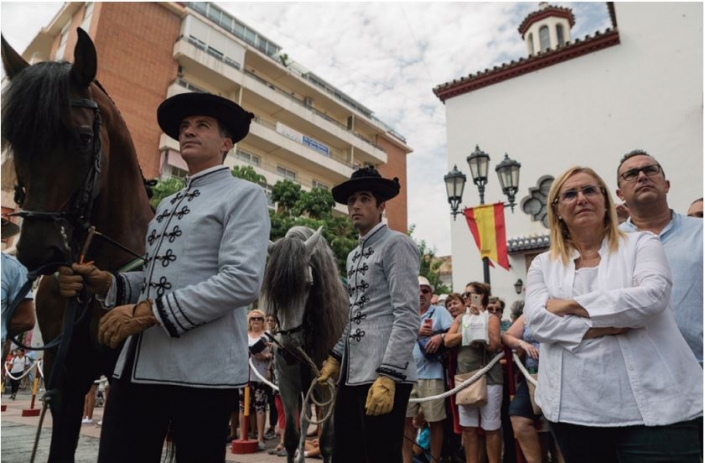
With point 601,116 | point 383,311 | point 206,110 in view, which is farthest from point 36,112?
point 601,116

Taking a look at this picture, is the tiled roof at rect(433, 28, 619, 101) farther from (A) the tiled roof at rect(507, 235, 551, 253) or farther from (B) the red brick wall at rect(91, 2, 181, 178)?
(B) the red brick wall at rect(91, 2, 181, 178)

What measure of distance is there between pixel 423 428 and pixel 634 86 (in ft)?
51.1

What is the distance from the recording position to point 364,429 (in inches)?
103

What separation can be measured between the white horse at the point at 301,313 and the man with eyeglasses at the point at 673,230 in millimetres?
2355

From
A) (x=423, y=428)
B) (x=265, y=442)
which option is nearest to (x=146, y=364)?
(x=423, y=428)

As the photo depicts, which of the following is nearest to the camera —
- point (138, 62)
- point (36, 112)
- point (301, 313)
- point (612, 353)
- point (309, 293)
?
point (612, 353)

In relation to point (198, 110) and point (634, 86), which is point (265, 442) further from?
point (634, 86)

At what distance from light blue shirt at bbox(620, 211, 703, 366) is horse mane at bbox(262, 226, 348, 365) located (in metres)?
2.50

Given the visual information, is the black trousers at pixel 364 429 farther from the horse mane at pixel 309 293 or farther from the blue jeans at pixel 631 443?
the horse mane at pixel 309 293

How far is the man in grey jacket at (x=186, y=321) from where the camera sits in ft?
5.73

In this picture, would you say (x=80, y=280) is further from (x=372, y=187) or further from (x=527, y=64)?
(x=527, y=64)

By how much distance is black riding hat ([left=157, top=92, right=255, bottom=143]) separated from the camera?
2.18 metres

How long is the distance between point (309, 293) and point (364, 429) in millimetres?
1609

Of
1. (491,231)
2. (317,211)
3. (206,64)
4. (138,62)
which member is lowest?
(491,231)
